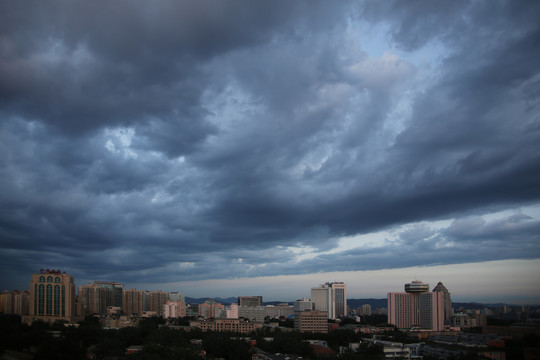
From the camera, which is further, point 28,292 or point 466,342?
point 28,292

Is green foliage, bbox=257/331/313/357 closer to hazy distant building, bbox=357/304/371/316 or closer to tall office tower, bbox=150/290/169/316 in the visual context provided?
tall office tower, bbox=150/290/169/316

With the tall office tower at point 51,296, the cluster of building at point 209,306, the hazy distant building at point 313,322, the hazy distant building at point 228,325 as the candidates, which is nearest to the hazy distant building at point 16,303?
the cluster of building at point 209,306

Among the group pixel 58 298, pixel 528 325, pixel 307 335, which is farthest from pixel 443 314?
pixel 528 325

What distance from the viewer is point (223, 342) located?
15516mm

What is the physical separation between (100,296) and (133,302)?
170 inches

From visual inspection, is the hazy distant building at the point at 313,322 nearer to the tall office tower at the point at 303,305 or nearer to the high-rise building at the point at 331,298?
the tall office tower at the point at 303,305

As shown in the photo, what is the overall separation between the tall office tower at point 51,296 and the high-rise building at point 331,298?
943 inches

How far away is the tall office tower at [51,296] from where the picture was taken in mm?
22484

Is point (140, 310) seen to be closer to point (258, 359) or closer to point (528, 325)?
point (258, 359)

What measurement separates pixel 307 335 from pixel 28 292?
14111 mm

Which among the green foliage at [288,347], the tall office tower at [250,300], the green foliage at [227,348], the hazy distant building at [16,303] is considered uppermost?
the hazy distant building at [16,303]

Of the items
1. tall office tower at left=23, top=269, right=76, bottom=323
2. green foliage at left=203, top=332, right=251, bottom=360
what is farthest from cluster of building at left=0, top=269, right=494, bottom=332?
green foliage at left=203, top=332, right=251, bottom=360

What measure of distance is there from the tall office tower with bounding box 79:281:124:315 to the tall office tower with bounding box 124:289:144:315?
52 centimetres

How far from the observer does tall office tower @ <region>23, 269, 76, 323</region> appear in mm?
22484
